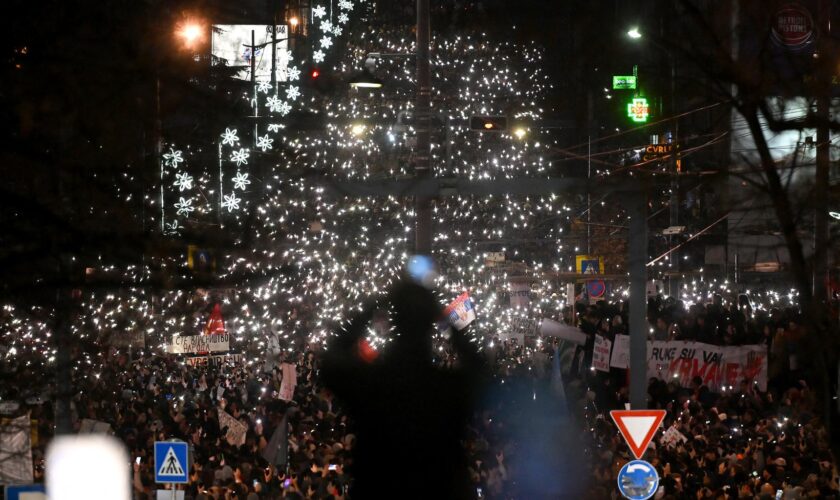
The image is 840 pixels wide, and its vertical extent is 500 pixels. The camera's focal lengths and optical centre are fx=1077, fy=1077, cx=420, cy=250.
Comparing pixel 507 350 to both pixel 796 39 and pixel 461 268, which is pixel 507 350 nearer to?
→ pixel 461 268

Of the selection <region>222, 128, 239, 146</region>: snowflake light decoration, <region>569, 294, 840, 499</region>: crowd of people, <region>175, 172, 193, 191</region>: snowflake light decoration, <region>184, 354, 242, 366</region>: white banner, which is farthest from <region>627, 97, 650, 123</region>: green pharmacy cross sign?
<region>184, 354, 242, 366</region>: white banner

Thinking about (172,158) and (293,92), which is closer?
(172,158)

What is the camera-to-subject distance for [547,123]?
42.9 metres

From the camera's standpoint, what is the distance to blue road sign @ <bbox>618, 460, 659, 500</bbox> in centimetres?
1232

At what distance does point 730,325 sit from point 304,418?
28.0ft

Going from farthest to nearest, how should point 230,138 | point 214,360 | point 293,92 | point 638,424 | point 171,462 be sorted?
point 214,360
point 293,92
point 171,462
point 638,424
point 230,138

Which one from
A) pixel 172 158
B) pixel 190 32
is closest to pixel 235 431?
pixel 172 158

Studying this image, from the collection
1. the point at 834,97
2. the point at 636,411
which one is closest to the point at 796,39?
the point at 834,97

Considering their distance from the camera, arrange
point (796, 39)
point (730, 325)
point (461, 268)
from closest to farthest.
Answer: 1. point (796, 39)
2. point (730, 325)
3. point (461, 268)

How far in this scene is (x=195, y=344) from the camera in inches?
937

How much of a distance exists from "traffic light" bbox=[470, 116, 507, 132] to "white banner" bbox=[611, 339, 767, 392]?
574cm

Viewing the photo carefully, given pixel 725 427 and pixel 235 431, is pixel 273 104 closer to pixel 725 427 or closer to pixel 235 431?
pixel 235 431

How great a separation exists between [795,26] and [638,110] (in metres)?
8.65

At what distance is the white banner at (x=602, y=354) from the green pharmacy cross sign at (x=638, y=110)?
4.47 m
